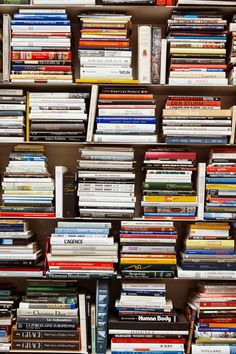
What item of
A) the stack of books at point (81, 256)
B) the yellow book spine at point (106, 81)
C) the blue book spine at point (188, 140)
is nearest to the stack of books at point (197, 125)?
the blue book spine at point (188, 140)

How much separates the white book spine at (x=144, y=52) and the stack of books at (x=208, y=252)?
2.74ft

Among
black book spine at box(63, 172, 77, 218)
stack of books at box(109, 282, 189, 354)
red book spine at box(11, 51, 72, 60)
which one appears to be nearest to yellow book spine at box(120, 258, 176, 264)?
stack of books at box(109, 282, 189, 354)

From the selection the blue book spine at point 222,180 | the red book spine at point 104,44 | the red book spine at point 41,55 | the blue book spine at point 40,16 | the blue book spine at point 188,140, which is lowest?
the blue book spine at point 222,180

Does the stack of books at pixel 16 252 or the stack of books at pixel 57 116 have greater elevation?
the stack of books at pixel 57 116

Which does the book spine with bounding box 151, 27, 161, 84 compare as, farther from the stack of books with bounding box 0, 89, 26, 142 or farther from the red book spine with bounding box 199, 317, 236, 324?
the red book spine with bounding box 199, 317, 236, 324

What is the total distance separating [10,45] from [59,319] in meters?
1.47

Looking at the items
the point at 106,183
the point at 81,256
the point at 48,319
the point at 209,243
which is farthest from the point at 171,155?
the point at 48,319

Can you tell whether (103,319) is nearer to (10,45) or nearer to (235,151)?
(235,151)

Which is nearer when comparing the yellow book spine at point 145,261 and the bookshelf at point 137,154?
the yellow book spine at point 145,261

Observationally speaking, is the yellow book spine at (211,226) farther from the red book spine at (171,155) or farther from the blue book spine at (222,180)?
the red book spine at (171,155)

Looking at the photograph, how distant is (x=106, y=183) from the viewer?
2.14 m

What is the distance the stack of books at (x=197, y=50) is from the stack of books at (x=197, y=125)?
153 millimetres

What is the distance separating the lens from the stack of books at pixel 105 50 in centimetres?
213

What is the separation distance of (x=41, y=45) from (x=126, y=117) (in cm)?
59
